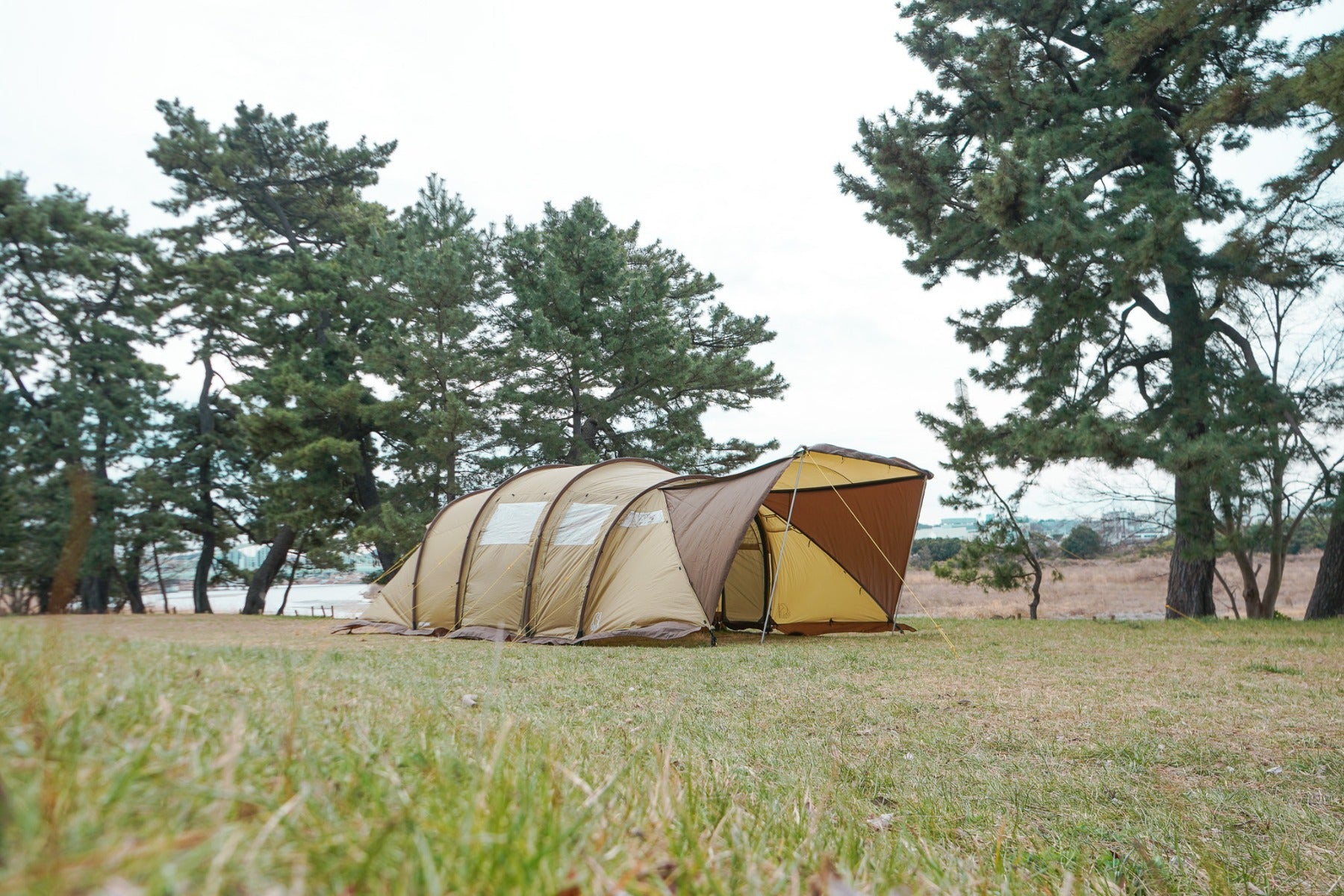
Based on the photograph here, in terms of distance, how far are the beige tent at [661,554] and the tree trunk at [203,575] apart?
12339 millimetres

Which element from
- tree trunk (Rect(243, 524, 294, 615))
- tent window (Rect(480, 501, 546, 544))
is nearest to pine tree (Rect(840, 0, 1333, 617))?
tent window (Rect(480, 501, 546, 544))

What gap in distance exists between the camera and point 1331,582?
1020cm

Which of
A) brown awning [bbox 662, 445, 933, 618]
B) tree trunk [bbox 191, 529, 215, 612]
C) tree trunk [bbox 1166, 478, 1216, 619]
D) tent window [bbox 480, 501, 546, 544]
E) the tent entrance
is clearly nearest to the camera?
brown awning [bbox 662, 445, 933, 618]

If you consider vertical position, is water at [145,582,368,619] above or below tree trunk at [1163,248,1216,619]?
below

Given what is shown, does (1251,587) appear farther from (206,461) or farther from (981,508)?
(206,461)

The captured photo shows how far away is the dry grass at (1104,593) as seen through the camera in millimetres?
14383

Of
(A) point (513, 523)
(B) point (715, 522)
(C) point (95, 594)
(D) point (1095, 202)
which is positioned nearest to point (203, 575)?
(C) point (95, 594)

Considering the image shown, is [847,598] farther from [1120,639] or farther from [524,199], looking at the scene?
[524,199]

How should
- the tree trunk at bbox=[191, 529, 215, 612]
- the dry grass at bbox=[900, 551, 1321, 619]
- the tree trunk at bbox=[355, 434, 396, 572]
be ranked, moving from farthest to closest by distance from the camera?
the tree trunk at bbox=[191, 529, 215, 612] < the tree trunk at bbox=[355, 434, 396, 572] < the dry grass at bbox=[900, 551, 1321, 619]

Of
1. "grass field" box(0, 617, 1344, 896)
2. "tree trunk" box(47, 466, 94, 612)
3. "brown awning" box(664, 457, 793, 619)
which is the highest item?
"brown awning" box(664, 457, 793, 619)

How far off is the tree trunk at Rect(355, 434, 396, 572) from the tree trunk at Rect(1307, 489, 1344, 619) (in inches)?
587

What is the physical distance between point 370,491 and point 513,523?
365 inches

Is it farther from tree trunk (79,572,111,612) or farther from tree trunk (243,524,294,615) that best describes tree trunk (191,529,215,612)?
tree trunk (243,524,294,615)

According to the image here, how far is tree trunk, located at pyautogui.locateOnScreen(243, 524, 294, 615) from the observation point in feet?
61.6
